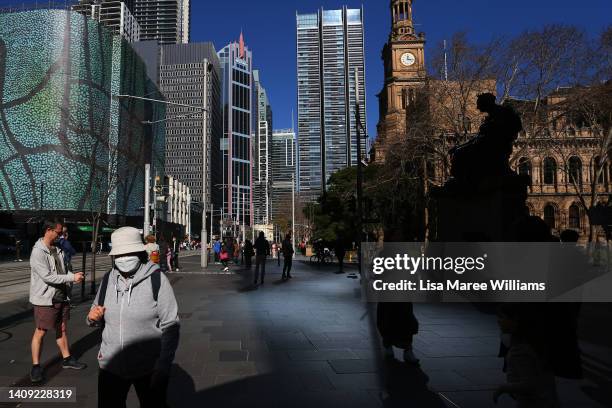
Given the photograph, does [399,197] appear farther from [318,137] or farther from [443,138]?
[318,137]

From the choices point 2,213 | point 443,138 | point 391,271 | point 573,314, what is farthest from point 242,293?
point 2,213

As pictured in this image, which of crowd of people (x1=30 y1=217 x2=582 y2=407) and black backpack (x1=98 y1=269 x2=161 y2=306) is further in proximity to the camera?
black backpack (x1=98 y1=269 x2=161 y2=306)

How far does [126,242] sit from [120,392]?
0.97 meters

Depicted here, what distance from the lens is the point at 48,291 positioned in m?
5.38

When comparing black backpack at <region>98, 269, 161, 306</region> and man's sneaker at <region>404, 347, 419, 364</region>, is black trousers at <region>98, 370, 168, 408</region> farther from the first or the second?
man's sneaker at <region>404, 347, 419, 364</region>

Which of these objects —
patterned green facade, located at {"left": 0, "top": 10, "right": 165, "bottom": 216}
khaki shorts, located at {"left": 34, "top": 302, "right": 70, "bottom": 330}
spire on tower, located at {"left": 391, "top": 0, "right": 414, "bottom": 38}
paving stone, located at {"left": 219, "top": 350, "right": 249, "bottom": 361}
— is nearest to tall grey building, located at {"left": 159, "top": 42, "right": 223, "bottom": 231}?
patterned green facade, located at {"left": 0, "top": 10, "right": 165, "bottom": 216}

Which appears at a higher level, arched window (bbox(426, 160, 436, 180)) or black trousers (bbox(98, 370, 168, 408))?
arched window (bbox(426, 160, 436, 180))

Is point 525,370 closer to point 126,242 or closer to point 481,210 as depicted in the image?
point 126,242

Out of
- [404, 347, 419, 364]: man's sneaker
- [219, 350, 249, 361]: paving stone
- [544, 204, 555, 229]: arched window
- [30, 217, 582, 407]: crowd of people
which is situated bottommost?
[219, 350, 249, 361]: paving stone

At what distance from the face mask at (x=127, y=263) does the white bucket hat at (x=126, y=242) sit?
4 cm

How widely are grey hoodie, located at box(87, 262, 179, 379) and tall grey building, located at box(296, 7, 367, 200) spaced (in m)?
50.1

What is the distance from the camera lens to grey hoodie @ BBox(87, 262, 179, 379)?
122 inches

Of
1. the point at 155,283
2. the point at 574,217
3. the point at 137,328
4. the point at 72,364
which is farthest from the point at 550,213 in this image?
the point at 137,328

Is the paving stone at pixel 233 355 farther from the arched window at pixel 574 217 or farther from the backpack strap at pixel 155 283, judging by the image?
the arched window at pixel 574 217
